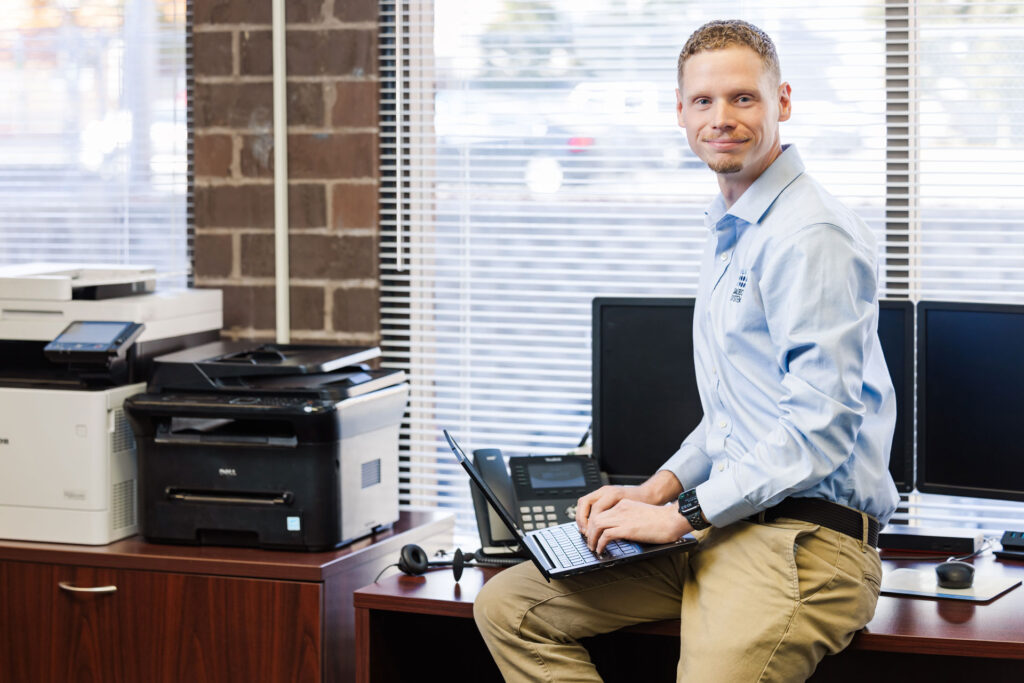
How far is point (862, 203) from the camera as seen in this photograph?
8.61 ft

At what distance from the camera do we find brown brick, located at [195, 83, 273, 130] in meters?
2.92

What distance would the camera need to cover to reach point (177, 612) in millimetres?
2338

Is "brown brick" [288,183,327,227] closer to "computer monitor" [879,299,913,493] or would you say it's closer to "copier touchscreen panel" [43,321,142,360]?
"copier touchscreen panel" [43,321,142,360]

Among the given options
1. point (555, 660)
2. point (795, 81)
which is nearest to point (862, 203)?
point (795, 81)

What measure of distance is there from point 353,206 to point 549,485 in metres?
1.00

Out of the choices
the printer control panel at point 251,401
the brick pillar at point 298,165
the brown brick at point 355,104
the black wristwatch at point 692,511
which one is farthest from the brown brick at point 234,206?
the black wristwatch at point 692,511

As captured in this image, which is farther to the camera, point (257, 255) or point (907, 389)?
point (257, 255)

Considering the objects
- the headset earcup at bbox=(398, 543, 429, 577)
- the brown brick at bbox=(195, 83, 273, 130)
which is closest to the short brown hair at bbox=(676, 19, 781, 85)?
the headset earcup at bbox=(398, 543, 429, 577)

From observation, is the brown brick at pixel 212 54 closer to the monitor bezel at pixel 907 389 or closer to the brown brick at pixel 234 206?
the brown brick at pixel 234 206

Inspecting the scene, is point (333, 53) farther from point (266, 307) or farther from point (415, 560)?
point (415, 560)

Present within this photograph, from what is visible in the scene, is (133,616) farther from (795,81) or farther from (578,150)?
(795,81)

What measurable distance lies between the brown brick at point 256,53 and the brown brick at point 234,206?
29 cm

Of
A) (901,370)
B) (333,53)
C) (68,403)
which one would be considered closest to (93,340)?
(68,403)

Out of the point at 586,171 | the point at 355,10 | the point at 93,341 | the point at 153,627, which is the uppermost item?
the point at 355,10
